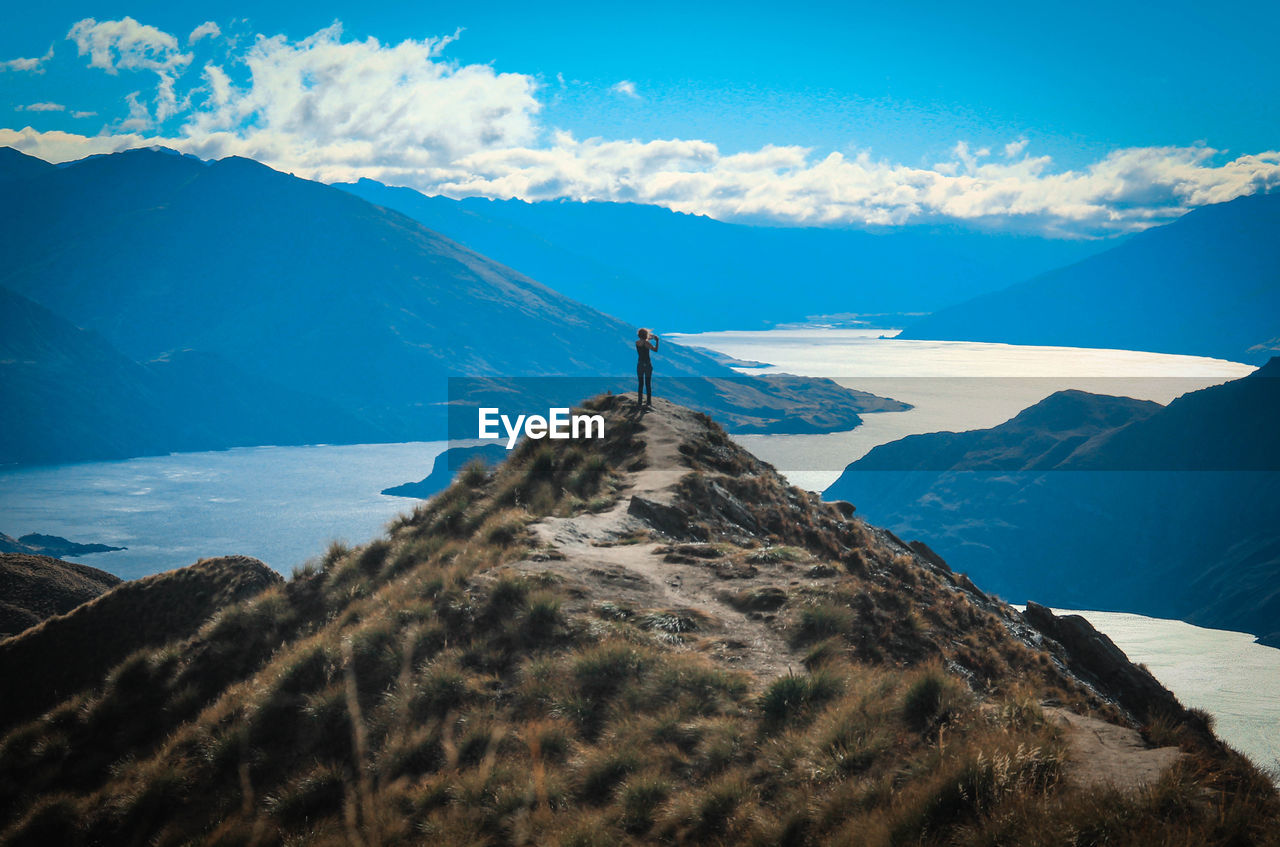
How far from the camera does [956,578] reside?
78.4 ft

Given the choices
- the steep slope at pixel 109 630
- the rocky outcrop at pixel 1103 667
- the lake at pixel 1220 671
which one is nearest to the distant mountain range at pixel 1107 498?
the lake at pixel 1220 671

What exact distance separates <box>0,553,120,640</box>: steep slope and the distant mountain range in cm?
14763

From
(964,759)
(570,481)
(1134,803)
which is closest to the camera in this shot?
(1134,803)

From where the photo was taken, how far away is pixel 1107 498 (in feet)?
516

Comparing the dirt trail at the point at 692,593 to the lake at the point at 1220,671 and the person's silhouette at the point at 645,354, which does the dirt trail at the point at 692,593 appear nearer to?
the person's silhouette at the point at 645,354

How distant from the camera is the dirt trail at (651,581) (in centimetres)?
1034

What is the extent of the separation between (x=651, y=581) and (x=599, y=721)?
159 inches

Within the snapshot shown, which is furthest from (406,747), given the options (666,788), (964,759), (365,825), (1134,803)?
(1134,803)

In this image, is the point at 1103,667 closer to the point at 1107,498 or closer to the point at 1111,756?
the point at 1111,756

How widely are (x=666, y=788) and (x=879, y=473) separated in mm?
176485

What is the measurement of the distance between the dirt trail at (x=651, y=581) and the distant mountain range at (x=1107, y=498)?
149m

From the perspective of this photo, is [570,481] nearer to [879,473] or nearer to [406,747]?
[406,747]

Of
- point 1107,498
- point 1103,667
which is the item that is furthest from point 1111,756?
point 1107,498

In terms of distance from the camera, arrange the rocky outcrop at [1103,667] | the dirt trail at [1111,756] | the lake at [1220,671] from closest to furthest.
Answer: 1. the dirt trail at [1111,756]
2. the rocky outcrop at [1103,667]
3. the lake at [1220,671]
